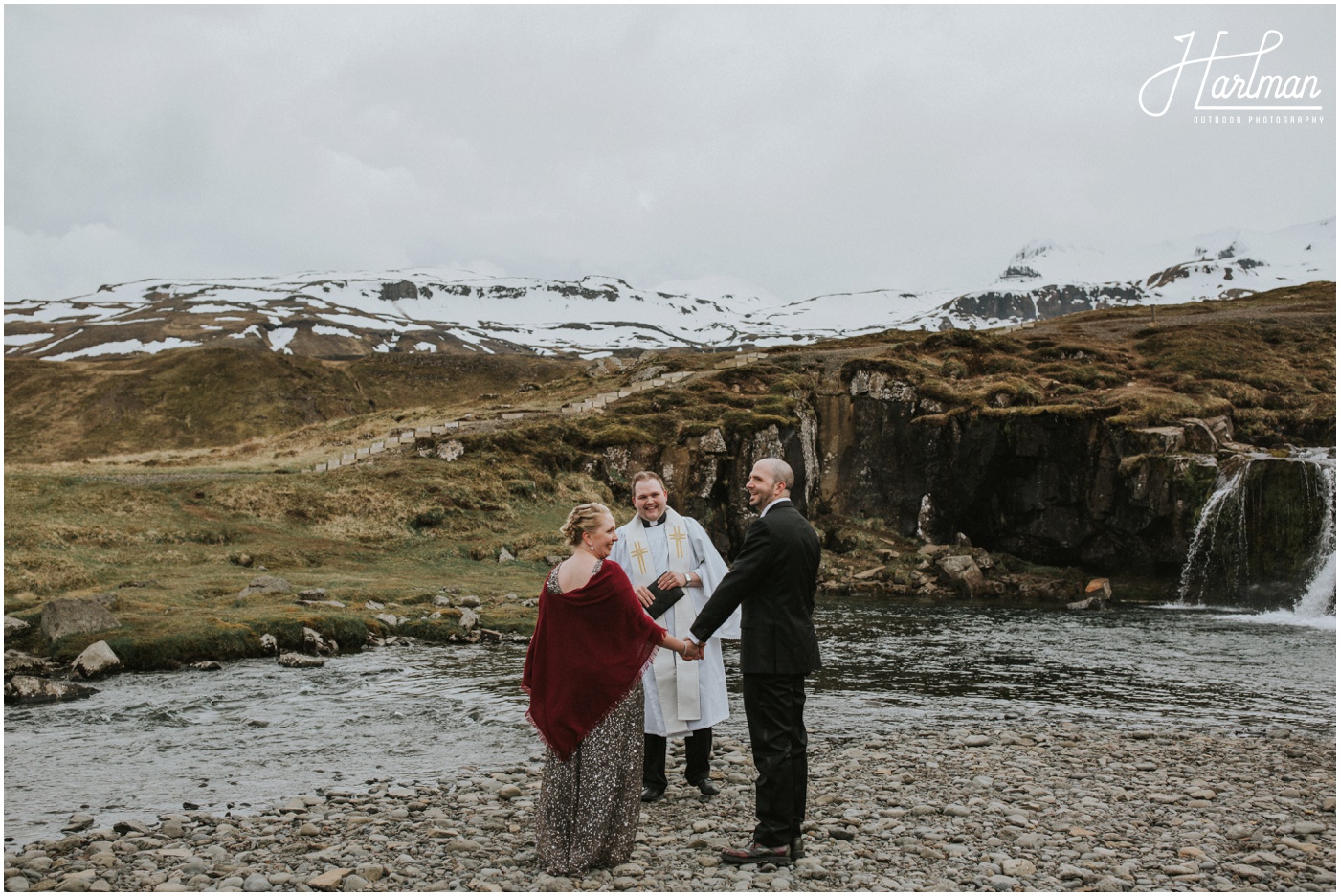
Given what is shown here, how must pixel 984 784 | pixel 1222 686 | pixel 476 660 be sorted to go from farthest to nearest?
pixel 476 660, pixel 1222 686, pixel 984 784

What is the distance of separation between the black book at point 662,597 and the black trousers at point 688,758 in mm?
1473

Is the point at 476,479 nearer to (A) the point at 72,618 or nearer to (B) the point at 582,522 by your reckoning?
(A) the point at 72,618

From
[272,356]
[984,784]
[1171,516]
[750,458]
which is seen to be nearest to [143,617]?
[984,784]

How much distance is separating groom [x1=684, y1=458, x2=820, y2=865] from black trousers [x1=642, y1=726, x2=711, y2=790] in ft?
6.10

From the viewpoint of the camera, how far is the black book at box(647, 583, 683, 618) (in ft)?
31.2

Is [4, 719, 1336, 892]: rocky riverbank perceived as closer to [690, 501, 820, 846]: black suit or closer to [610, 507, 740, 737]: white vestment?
[690, 501, 820, 846]: black suit

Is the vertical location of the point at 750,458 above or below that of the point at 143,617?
above

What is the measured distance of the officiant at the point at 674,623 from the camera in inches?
384

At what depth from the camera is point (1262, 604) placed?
115ft

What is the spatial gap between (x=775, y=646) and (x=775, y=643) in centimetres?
3

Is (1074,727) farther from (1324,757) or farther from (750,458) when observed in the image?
(750,458)

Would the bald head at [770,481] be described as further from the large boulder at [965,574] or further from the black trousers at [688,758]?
the large boulder at [965,574]

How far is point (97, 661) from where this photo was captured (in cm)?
1806

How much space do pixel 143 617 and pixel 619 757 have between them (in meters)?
18.0
